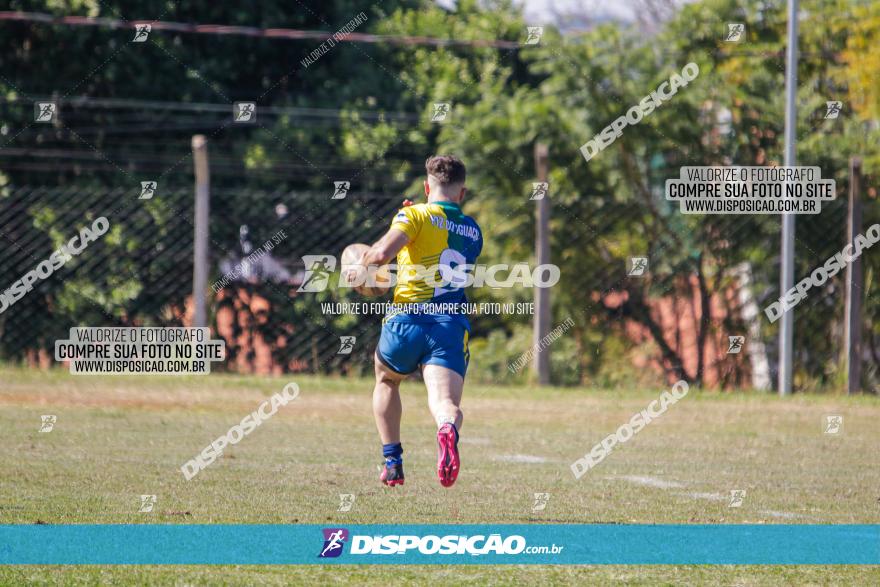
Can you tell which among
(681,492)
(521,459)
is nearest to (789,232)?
(521,459)

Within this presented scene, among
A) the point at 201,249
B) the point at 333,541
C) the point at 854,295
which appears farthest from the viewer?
the point at 201,249

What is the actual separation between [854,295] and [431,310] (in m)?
9.41

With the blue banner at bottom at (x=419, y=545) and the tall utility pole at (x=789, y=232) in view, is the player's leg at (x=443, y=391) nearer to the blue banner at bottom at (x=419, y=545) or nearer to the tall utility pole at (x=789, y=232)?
the blue banner at bottom at (x=419, y=545)

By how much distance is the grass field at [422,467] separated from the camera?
5.64m

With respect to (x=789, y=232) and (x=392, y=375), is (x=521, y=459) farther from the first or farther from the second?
(x=789, y=232)

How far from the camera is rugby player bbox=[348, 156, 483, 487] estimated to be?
7.08 metres

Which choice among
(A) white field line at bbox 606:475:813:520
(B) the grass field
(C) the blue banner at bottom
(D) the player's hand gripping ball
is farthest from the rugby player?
(A) white field line at bbox 606:475:813:520

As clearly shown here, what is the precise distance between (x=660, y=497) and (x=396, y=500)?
170 cm

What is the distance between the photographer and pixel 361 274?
6.84m

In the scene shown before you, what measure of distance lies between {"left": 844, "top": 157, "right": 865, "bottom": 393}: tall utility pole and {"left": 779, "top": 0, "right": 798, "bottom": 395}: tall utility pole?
0.77 m

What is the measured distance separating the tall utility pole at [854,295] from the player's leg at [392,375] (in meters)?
9.26

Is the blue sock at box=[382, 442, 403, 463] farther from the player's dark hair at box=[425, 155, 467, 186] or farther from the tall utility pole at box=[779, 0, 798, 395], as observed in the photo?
the tall utility pole at box=[779, 0, 798, 395]

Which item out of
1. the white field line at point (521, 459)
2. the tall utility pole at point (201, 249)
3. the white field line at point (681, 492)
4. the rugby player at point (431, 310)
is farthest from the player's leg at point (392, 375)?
the tall utility pole at point (201, 249)

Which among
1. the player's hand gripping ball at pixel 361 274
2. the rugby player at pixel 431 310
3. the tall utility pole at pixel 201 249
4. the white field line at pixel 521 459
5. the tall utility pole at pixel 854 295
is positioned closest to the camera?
the player's hand gripping ball at pixel 361 274
